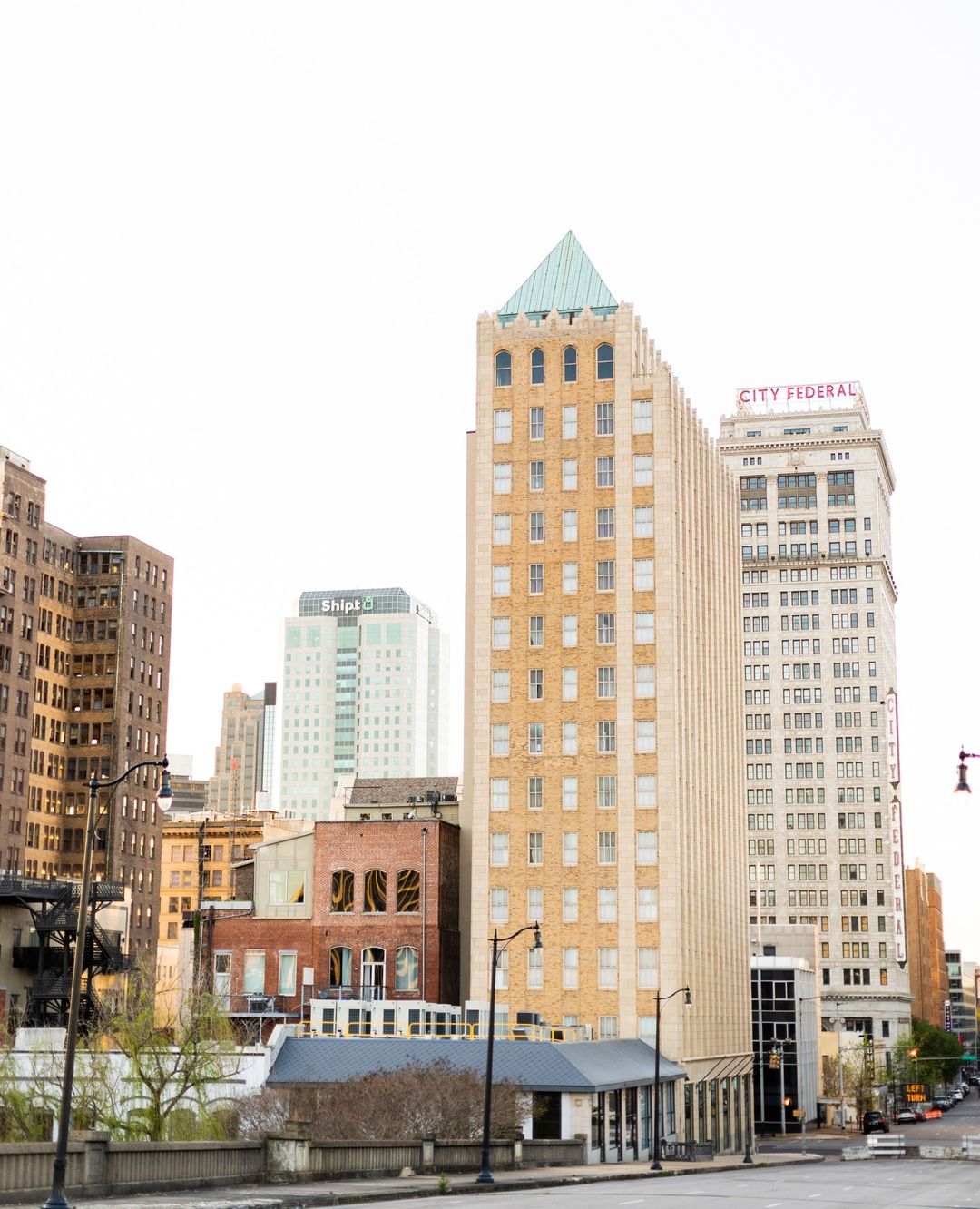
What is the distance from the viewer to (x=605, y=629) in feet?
314

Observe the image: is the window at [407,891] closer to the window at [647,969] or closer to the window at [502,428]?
the window at [647,969]

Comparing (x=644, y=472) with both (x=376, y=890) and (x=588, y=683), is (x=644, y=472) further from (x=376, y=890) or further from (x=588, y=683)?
(x=376, y=890)

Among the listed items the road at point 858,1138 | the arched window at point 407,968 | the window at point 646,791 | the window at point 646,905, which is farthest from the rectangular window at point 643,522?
the road at point 858,1138

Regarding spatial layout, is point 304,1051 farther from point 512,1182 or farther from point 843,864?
point 843,864

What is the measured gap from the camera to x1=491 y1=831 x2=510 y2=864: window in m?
94.0

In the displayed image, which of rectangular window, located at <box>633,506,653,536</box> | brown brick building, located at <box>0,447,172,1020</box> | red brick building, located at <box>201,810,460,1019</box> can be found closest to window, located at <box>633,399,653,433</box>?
rectangular window, located at <box>633,506,653,536</box>

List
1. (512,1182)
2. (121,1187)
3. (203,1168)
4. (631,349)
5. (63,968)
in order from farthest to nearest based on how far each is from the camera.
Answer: (631,349), (63,968), (512,1182), (203,1168), (121,1187)

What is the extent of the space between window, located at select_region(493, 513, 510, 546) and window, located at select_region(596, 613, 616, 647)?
7605mm

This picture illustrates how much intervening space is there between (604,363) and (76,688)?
348 feet

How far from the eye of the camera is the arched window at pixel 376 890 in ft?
309

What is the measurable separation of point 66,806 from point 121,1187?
151 metres

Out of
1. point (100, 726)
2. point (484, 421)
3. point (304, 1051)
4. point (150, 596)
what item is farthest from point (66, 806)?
point (304, 1051)

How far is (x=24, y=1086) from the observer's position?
66.5 m

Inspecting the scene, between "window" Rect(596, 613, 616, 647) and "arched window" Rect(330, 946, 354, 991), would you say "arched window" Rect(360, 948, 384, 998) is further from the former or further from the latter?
"window" Rect(596, 613, 616, 647)
